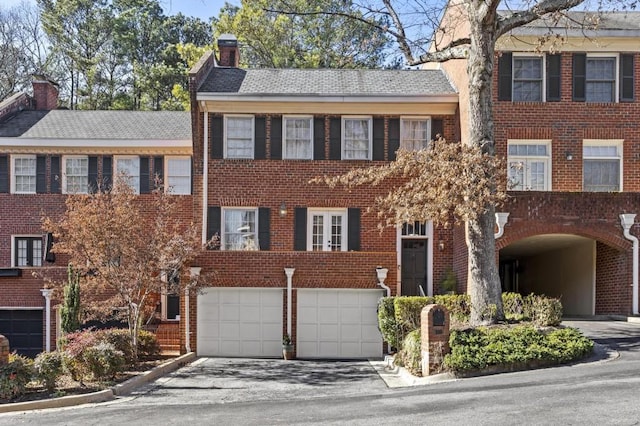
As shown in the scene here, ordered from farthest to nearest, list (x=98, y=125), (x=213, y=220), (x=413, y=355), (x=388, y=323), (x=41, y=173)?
1. (x=98, y=125)
2. (x=41, y=173)
3. (x=213, y=220)
4. (x=388, y=323)
5. (x=413, y=355)

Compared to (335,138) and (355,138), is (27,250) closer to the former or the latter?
(335,138)

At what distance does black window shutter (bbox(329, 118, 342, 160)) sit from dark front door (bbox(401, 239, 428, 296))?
325cm

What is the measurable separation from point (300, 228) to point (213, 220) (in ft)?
8.30

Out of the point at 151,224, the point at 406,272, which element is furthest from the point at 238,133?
the point at 406,272

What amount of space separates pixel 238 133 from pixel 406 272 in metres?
6.40

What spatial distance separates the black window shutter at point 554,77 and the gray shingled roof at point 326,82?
2748mm

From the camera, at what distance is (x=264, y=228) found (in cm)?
2175

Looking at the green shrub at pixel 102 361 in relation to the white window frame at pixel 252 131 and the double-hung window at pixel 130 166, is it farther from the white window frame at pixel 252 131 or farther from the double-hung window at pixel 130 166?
the double-hung window at pixel 130 166

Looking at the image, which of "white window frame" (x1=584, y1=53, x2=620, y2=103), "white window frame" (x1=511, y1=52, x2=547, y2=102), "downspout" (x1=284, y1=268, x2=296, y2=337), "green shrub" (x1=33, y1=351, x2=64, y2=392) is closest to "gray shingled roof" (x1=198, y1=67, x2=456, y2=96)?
"white window frame" (x1=511, y1=52, x2=547, y2=102)

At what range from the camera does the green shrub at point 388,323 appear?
18859 mm

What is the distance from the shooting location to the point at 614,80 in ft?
69.5

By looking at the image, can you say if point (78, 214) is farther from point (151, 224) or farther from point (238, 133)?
point (238, 133)

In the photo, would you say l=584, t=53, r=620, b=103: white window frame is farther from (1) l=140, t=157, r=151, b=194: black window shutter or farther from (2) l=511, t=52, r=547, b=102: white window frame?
(1) l=140, t=157, r=151, b=194: black window shutter

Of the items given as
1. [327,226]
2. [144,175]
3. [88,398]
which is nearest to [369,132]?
[327,226]
